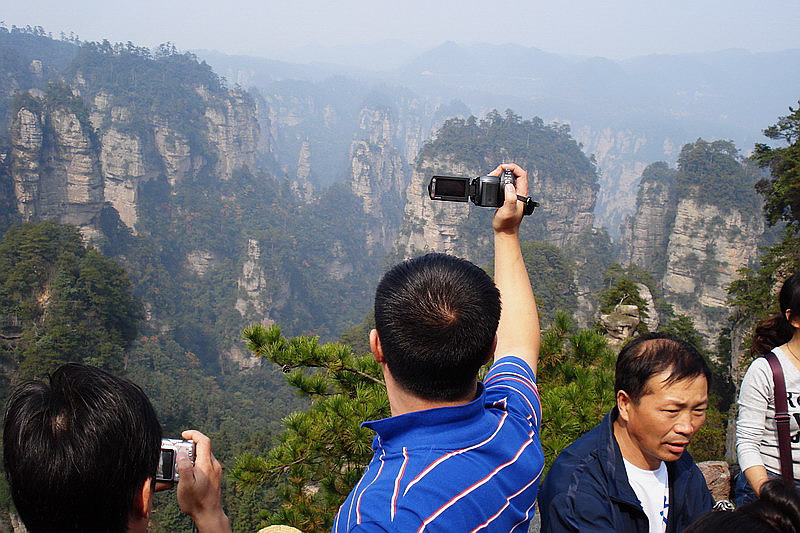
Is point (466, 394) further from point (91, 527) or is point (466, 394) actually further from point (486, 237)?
point (486, 237)

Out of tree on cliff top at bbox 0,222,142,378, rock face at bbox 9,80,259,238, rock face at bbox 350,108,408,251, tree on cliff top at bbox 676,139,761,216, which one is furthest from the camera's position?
rock face at bbox 350,108,408,251

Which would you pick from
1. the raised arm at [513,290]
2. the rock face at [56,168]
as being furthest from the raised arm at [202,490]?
the rock face at [56,168]

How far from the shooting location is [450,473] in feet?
3.20

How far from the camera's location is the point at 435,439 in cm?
102

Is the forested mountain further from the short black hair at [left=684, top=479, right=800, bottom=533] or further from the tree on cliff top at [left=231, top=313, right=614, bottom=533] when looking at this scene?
the short black hair at [left=684, top=479, right=800, bottom=533]

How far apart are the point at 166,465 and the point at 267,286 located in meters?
42.8

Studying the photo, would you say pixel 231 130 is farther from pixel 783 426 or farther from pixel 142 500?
pixel 142 500

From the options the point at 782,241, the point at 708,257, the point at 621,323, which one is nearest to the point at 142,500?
the point at 621,323

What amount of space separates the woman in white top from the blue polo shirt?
44.4 inches

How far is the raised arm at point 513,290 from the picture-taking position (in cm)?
146

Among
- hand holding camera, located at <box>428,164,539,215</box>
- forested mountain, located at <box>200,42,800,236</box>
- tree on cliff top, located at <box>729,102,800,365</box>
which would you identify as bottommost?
tree on cliff top, located at <box>729,102,800,365</box>

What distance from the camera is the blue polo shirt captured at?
0.91 meters

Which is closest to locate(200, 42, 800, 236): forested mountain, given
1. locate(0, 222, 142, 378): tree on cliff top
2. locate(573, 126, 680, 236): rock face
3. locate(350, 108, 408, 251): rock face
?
locate(573, 126, 680, 236): rock face

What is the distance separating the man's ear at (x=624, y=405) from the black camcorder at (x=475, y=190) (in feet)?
2.07
